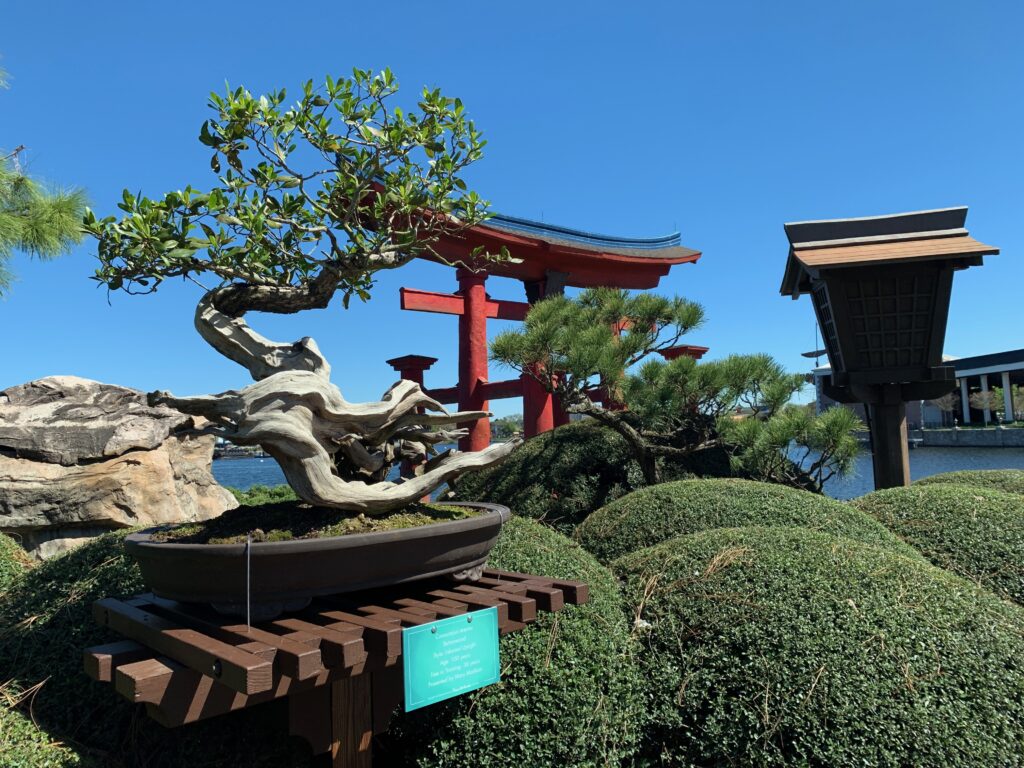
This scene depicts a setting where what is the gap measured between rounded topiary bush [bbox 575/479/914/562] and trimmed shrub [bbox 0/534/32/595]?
2.75 meters

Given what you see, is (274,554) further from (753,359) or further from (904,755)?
(753,359)

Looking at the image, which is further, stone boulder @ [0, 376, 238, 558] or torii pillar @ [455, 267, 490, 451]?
torii pillar @ [455, 267, 490, 451]

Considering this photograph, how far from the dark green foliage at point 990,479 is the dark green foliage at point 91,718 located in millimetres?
5313

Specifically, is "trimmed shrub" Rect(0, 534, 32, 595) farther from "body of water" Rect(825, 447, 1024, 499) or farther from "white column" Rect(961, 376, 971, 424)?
"white column" Rect(961, 376, 971, 424)

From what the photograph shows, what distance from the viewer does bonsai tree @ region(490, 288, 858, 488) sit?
16.4 ft

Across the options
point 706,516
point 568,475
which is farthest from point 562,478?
point 706,516


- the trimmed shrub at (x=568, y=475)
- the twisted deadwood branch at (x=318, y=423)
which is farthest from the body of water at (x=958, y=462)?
the twisted deadwood branch at (x=318, y=423)

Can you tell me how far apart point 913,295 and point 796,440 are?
145 centimetres

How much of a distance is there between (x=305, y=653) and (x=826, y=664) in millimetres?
1530

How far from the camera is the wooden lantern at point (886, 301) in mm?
4887

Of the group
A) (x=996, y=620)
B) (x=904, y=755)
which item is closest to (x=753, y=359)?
(x=996, y=620)

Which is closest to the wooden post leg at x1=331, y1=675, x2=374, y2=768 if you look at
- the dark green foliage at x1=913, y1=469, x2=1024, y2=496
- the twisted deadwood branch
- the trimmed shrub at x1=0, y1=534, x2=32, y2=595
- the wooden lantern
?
the twisted deadwood branch

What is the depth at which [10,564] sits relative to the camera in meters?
3.09

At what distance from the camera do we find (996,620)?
2.14 metres
